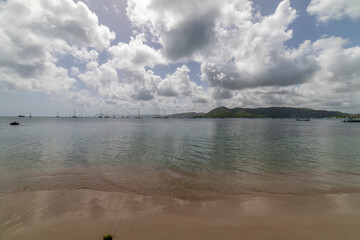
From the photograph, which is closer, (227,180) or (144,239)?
(144,239)

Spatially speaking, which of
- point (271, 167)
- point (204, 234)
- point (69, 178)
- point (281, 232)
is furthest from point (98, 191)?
point (271, 167)

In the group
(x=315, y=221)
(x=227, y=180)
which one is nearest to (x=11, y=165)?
(x=227, y=180)

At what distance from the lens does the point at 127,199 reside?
9.74 meters

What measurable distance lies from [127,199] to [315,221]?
11.5m

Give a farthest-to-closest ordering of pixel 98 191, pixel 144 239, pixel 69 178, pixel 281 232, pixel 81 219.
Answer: pixel 69 178 < pixel 98 191 < pixel 81 219 < pixel 281 232 < pixel 144 239

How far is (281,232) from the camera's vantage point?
6891 mm

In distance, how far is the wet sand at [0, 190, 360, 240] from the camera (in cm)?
679

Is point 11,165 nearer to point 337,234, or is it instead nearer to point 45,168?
point 45,168

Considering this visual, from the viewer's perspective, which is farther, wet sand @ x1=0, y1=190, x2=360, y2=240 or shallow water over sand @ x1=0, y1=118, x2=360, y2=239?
shallow water over sand @ x1=0, y1=118, x2=360, y2=239

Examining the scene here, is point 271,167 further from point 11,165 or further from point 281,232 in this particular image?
point 11,165

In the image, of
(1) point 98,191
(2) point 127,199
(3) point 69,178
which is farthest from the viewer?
(3) point 69,178

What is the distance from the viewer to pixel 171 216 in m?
8.05

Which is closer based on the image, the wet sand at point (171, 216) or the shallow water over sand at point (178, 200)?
the wet sand at point (171, 216)

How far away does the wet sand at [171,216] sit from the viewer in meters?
6.79
